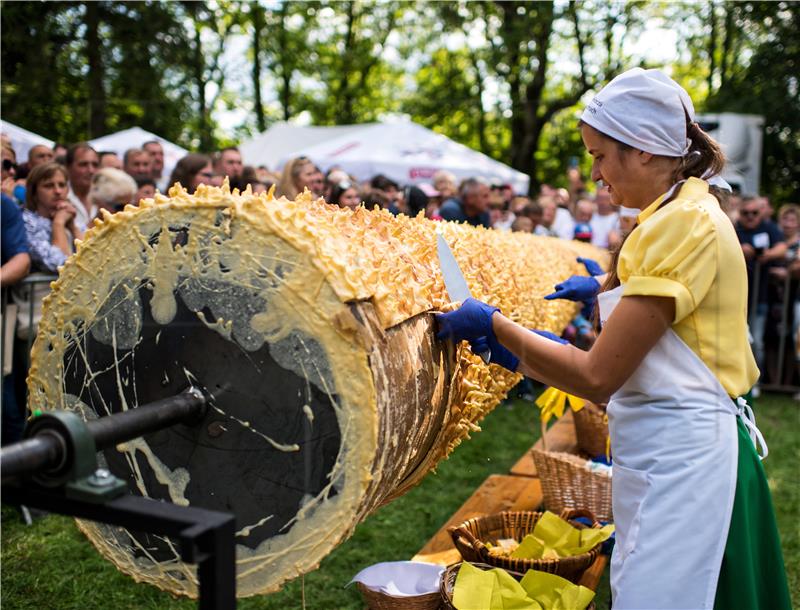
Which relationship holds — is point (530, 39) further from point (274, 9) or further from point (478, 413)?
point (478, 413)

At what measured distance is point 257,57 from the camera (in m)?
24.7

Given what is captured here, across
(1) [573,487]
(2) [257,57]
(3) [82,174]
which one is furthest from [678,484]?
(2) [257,57]

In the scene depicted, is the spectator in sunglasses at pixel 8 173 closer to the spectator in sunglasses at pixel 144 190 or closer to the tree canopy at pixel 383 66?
the spectator in sunglasses at pixel 144 190

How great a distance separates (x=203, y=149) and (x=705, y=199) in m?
20.4

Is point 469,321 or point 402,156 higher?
point 469,321

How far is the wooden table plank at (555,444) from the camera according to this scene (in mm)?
4652

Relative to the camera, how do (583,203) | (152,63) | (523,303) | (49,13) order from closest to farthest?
(523,303) < (583,203) < (49,13) < (152,63)

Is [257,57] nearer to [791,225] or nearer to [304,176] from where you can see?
[791,225]

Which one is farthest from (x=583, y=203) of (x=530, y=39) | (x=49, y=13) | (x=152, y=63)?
(x=530, y=39)

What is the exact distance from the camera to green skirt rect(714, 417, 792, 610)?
75.9 inches

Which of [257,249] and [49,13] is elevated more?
[49,13]

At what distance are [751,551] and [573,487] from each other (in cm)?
195

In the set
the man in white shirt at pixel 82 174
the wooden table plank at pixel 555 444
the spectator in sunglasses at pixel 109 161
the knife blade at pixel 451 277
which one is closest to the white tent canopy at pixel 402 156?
the spectator in sunglasses at pixel 109 161

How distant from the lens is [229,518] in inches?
57.9
